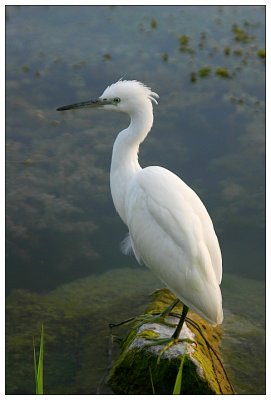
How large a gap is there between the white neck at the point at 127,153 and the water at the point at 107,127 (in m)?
1.08

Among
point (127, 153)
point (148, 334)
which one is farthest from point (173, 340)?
point (127, 153)

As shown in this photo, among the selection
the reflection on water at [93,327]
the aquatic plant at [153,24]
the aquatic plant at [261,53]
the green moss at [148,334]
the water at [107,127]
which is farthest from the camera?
the aquatic plant at [153,24]

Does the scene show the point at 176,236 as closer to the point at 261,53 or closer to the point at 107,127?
the point at 107,127

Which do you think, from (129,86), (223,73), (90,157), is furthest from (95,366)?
(223,73)

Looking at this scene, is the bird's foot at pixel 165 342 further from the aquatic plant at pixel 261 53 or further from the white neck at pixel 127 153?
the aquatic plant at pixel 261 53

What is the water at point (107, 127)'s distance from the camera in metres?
4.18

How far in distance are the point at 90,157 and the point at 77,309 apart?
1.65 m

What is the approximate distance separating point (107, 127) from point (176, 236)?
2.74m

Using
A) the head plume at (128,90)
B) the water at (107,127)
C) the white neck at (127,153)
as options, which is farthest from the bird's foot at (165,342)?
the head plume at (128,90)

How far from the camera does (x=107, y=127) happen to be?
5.23 metres

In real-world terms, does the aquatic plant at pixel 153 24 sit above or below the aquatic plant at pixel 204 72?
above

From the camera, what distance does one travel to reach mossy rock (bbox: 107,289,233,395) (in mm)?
2631

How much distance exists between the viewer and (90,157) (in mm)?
4938

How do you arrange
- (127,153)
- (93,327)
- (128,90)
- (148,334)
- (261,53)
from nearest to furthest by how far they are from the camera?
1. (148,334)
2. (128,90)
3. (127,153)
4. (93,327)
5. (261,53)
